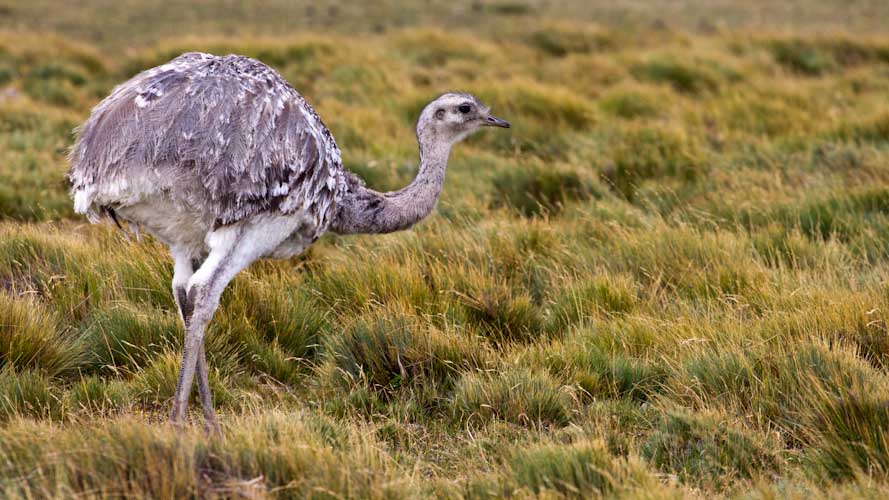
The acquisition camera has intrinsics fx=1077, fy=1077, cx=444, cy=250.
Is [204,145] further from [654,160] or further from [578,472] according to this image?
[654,160]

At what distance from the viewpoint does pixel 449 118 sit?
5598 millimetres

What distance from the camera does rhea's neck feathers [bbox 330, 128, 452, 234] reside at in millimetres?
5262

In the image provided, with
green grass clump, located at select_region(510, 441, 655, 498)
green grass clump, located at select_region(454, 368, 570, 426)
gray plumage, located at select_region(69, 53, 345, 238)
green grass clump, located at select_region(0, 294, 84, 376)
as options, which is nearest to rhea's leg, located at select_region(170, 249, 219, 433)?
gray plumage, located at select_region(69, 53, 345, 238)

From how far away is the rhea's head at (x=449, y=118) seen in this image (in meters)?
5.57

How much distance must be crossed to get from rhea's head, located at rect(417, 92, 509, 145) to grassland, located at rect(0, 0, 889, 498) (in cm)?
76

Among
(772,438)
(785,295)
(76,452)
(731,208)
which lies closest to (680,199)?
(731,208)

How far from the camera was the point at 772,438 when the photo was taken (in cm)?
413

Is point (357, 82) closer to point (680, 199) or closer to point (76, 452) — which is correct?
point (680, 199)

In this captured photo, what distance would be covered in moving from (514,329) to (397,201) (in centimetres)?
89

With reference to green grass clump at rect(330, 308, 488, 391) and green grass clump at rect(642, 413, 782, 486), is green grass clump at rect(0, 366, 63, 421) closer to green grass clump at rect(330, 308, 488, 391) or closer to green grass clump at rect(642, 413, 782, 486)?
green grass clump at rect(330, 308, 488, 391)

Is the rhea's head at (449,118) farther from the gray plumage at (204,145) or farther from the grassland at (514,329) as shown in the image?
the gray plumage at (204,145)

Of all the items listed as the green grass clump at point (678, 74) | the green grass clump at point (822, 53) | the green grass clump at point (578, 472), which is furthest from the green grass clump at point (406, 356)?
the green grass clump at point (822, 53)

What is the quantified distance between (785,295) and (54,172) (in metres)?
5.32

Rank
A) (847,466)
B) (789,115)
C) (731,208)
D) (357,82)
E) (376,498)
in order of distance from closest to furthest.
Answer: (376,498), (847,466), (731,208), (789,115), (357,82)
